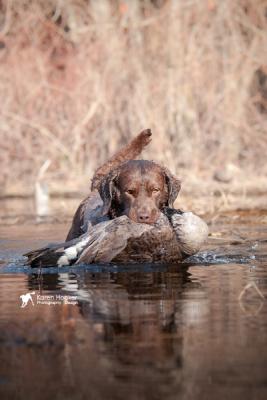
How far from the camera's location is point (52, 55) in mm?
16156

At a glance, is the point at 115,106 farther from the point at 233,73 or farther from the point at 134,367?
the point at 134,367

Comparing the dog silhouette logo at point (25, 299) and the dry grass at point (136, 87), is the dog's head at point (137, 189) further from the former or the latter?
Answer: the dry grass at point (136, 87)

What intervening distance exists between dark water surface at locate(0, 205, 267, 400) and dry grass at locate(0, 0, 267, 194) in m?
7.95

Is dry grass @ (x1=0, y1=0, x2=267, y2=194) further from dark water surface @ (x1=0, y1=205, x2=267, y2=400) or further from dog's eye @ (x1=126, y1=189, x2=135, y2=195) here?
dark water surface @ (x1=0, y1=205, x2=267, y2=400)

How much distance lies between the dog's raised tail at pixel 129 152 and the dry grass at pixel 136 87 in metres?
5.92

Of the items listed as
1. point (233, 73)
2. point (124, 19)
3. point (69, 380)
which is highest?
point (124, 19)

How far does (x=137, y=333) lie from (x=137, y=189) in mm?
3053

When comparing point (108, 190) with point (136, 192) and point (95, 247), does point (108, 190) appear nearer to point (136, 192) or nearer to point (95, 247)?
point (136, 192)

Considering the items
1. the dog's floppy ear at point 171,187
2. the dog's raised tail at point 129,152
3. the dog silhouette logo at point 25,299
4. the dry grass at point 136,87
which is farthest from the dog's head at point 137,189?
the dry grass at point 136,87

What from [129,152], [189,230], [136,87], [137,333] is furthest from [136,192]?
[136,87]

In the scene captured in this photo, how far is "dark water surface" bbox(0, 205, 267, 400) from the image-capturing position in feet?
12.0

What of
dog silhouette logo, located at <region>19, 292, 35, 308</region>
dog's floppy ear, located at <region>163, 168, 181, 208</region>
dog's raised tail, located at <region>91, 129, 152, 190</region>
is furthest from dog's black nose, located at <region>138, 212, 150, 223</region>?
dog's raised tail, located at <region>91, 129, 152, 190</region>

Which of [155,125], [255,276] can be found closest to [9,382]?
[255,276]

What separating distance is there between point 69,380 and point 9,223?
8.26 m
